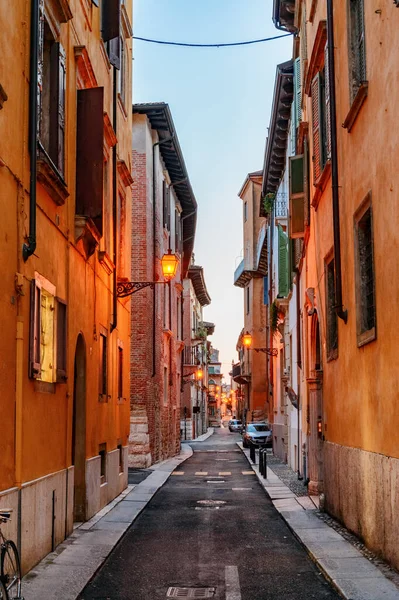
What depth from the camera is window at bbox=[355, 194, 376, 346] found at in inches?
443

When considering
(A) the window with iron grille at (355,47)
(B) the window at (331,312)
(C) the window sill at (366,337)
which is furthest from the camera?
(B) the window at (331,312)

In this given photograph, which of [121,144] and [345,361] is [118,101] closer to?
[121,144]

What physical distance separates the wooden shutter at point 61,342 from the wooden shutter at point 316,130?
20.5 feet

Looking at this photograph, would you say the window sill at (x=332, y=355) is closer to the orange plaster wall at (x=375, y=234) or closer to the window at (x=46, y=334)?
the orange plaster wall at (x=375, y=234)

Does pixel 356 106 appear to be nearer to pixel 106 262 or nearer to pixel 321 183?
pixel 321 183

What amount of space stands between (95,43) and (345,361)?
7.52m

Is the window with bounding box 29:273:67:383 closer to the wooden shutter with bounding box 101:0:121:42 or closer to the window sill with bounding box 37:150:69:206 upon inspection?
the window sill with bounding box 37:150:69:206

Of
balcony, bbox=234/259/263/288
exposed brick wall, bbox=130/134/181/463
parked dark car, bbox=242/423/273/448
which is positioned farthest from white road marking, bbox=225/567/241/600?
balcony, bbox=234/259/263/288

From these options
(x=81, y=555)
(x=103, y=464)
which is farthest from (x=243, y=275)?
(x=81, y=555)

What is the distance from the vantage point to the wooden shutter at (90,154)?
12.9m

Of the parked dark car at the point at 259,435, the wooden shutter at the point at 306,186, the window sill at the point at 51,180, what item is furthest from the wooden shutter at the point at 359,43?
the parked dark car at the point at 259,435

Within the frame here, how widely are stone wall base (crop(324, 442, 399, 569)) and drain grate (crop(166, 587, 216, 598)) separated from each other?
2070 millimetres

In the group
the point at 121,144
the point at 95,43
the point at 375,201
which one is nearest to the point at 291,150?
the point at 121,144

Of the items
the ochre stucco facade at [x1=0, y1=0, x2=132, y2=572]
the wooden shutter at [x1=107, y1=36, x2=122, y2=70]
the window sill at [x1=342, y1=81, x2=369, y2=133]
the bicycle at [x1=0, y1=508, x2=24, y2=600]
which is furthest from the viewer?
the wooden shutter at [x1=107, y1=36, x2=122, y2=70]
